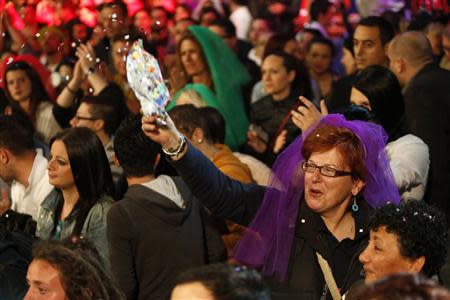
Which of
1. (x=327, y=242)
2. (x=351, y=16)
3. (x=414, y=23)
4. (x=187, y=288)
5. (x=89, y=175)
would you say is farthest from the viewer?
(x=351, y=16)

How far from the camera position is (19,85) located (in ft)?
30.4

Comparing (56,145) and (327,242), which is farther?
(56,145)

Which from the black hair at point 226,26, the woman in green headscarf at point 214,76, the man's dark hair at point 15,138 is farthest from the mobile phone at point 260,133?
the black hair at point 226,26

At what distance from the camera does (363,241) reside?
16.4 feet

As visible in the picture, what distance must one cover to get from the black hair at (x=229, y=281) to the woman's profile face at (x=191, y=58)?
5730 millimetres

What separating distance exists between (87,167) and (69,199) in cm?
24

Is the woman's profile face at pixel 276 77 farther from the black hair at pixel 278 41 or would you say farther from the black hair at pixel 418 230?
the black hair at pixel 418 230

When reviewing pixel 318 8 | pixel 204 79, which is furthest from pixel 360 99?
pixel 318 8

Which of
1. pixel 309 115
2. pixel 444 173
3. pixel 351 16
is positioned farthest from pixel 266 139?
pixel 351 16

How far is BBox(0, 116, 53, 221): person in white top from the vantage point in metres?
7.16

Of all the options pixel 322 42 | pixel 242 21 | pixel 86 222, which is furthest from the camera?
pixel 242 21

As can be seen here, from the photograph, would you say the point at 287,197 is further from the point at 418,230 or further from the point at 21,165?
the point at 21,165

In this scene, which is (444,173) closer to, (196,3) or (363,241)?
(363,241)

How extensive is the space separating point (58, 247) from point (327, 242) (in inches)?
47.5
